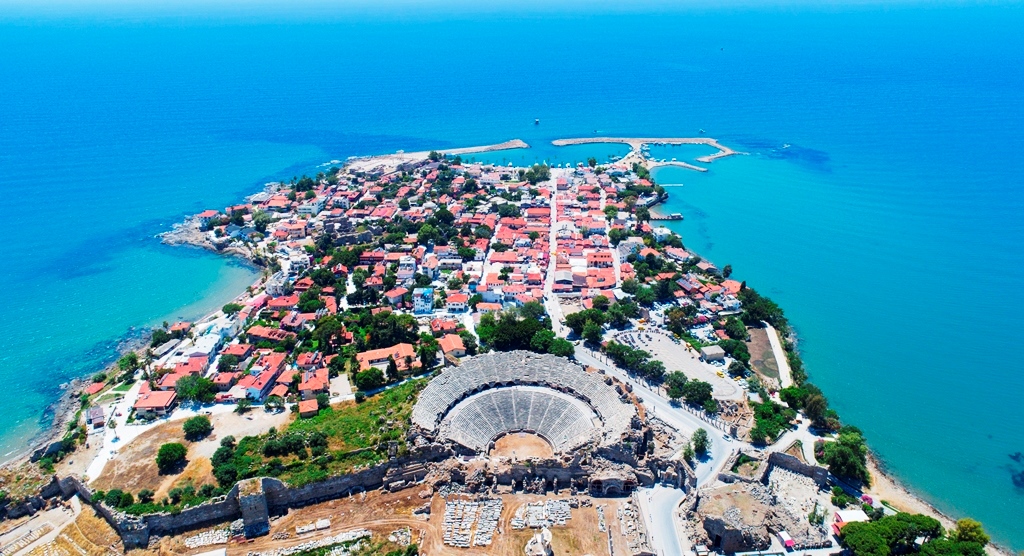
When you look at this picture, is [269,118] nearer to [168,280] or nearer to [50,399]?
[168,280]

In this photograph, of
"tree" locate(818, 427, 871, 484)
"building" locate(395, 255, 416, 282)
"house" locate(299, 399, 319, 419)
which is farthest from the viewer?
"building" locate(395, 255, 416, 282)

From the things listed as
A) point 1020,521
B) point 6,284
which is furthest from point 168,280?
point 1020,521

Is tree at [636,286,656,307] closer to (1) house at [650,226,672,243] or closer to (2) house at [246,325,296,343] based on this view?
(1) house at [650,226,672,243]

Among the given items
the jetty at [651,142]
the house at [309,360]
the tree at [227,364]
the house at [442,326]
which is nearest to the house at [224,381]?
the tree at [227,364]

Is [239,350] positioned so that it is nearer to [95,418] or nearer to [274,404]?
[274,404]

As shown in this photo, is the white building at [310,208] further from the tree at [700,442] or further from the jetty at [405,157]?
the tree at [700,442]

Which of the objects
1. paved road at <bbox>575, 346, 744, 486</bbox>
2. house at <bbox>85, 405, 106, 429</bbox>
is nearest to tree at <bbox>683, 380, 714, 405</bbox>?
paved road at <bbox>575, 346, 744, 486</bbox>
